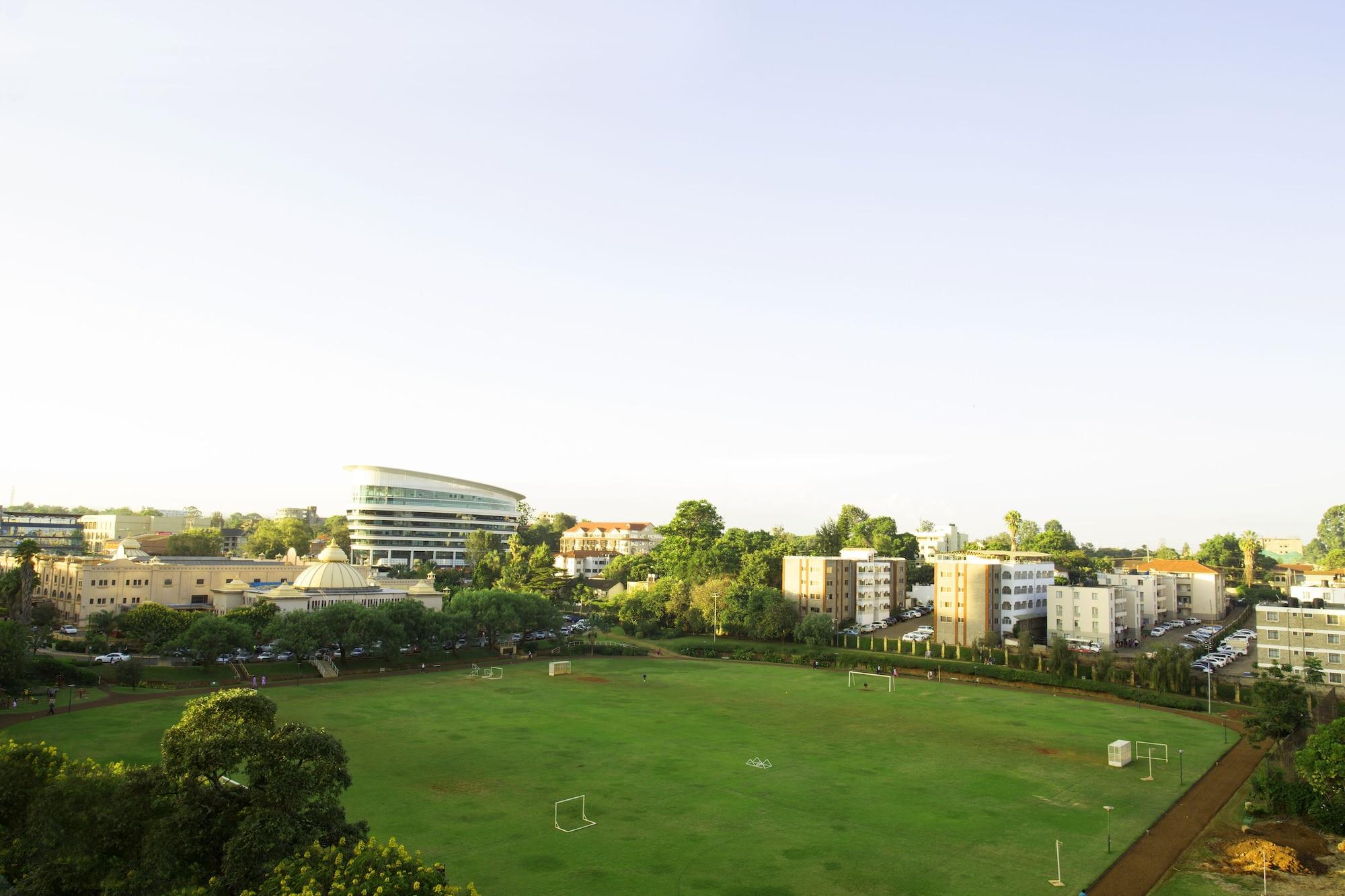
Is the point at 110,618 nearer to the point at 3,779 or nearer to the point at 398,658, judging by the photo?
the point at 398,658

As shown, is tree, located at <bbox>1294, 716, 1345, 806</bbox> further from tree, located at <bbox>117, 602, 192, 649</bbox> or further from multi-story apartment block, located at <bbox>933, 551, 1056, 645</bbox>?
tree, located at <bbox>117, 602, 192, 649</bbox>

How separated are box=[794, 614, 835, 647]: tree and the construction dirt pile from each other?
6020 centimetres

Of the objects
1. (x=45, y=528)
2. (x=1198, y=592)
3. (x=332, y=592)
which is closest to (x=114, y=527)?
(x=45, y=528)

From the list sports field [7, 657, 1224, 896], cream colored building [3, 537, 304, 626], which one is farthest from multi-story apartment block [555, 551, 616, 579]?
sports field [7, 657, 1224, 896]

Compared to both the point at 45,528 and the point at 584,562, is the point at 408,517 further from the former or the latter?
the point at 45,528

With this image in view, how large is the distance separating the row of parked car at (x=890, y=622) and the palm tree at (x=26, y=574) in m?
78.7

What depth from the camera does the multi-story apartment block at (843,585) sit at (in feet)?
334

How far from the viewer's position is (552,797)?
38.5 meters

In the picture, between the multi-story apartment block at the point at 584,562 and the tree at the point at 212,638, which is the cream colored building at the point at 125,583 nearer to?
the tree at the point at 212,638

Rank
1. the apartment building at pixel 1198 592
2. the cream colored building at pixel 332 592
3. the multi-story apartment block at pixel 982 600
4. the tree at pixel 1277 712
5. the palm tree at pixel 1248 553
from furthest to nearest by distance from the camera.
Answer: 1. the palm tree at pixel 1248 553
2. the apartment building at pixel 1198 592
3. the multi-story apartment block at pixel 982 600
4. the cream colored building at pixel 332 592
5. the tree at pixel 1277 712

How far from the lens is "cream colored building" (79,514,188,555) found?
189000 millimetres

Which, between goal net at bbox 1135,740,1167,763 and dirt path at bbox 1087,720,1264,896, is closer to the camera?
dirt path at bbox 1087,720,1264,896

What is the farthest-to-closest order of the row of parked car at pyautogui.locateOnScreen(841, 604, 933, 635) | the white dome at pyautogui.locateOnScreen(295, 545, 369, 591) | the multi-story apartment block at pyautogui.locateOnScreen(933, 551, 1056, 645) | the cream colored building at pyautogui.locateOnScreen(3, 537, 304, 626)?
the row of parked car at pyautogui.locateOnScreen(841, 604, 933, 635) < the white dome at pyautogui.locateOnScreen(295, 545, 369, 591) < the multi-story apartment block at pyautogui.locateOnScreen(933, 551, 1056, 645) < the cream colored building at pyautogui.locateOnScreen(3, 537, 304, 626)

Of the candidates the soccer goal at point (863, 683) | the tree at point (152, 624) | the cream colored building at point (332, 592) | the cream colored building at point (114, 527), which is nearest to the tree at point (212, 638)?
the tree at point (152, 624)
